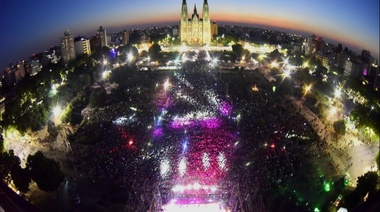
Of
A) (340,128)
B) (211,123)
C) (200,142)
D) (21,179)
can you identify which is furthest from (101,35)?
(340,128)

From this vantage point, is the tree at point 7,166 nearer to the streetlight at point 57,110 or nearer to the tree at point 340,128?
the streetlight at point 57,110

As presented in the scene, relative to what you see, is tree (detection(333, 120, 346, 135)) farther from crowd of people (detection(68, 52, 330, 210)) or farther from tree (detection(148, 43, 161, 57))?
tree (detection(148, 43, 161, 57))

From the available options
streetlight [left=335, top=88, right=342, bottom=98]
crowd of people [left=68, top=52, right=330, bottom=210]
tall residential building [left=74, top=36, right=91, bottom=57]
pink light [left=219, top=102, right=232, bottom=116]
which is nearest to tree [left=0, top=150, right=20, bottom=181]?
crowd of people [left=68, top=52, right=330, bottom=210]

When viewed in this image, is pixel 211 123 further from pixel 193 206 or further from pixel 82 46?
pixel 82 46

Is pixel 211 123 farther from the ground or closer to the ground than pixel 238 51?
closer to the ground

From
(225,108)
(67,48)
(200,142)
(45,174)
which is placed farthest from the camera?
(67,48)

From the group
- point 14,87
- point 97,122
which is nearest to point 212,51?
point 14,87

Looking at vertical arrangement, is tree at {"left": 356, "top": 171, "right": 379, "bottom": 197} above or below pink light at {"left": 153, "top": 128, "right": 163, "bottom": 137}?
above
